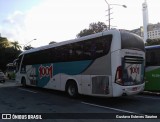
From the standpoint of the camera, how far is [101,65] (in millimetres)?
12125

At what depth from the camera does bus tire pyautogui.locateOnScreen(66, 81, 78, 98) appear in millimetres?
14007

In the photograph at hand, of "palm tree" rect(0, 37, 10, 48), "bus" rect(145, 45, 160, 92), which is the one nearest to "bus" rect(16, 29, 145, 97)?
"bus" rect(145, 45, 160, 92)

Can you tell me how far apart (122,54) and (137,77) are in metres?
1.64

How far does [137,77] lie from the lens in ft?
41.0

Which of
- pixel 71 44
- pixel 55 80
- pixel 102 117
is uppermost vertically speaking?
pixel 71 44

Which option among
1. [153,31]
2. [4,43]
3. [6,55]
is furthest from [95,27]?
[153,31]

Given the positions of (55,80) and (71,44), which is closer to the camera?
(71,44)

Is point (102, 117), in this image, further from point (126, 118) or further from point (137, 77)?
point (137, 77)

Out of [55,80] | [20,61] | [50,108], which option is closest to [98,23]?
[20,61]

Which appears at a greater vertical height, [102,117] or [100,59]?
[100,59]

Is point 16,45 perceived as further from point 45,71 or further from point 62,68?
point 62,68

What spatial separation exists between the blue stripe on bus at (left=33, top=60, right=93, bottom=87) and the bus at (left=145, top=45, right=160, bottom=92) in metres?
4.14

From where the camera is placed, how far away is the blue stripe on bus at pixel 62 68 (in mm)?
13400

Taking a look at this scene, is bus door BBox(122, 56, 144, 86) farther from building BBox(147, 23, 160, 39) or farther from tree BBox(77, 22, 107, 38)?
building BBox(147, 23, 160, 39)
